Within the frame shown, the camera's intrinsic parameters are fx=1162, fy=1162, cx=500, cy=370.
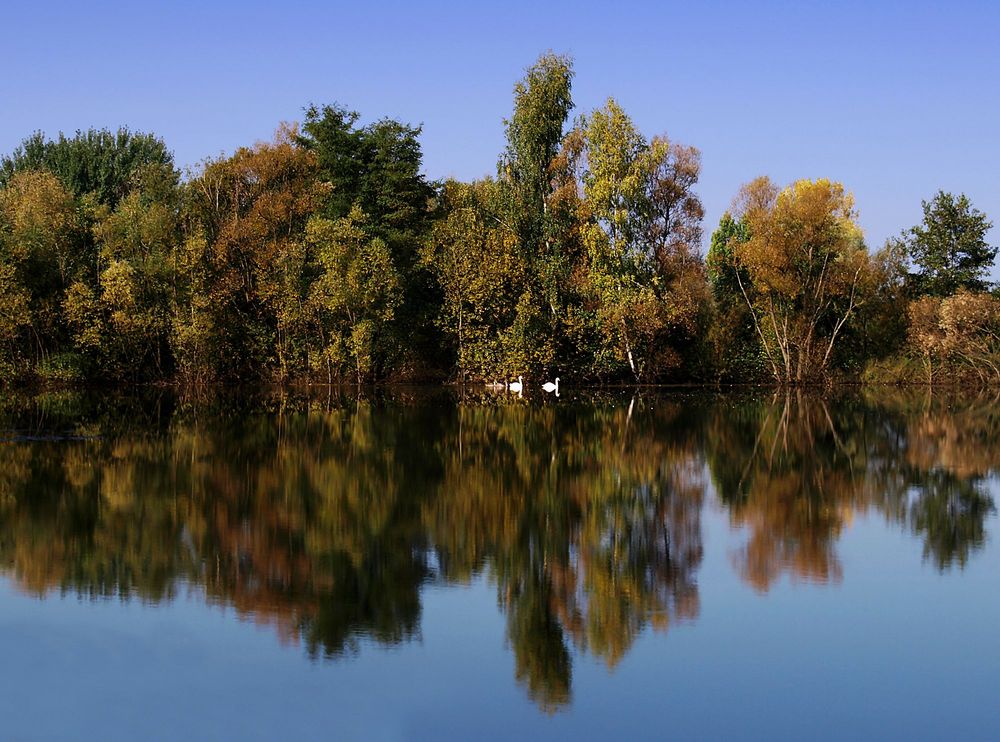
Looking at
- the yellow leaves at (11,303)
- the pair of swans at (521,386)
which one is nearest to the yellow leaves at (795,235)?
the pair of swans at (521,386)

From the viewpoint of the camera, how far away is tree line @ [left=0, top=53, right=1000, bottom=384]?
48.2m

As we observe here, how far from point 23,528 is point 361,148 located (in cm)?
3908

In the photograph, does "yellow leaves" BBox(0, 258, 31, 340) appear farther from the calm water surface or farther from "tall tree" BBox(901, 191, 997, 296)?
"tall tree" BBox(901, 191, 997, 296)

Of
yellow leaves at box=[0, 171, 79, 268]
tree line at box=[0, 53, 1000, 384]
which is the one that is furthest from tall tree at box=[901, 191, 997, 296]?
yellow leaves at box=[0, 171, 79, 268]

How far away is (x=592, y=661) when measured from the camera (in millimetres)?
10539

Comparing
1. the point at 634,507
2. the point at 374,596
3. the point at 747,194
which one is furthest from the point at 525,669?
the point at 747,194

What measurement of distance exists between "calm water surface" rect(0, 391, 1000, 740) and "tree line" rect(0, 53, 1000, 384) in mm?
23291

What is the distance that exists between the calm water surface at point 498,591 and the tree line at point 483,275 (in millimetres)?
23291

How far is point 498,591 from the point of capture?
1302 cm

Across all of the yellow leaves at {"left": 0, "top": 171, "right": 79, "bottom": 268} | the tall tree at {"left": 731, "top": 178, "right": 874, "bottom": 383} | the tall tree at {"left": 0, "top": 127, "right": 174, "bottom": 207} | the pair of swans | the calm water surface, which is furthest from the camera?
the tall tree at {"left": 0, "top": 127, "right": 174, "bottom": 207}

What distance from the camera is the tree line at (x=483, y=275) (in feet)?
158

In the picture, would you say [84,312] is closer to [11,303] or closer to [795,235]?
[11,303]

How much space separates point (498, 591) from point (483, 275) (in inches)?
1463

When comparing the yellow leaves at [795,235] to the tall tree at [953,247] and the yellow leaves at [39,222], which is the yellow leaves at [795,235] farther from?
the yellow leaves at [39,222]
